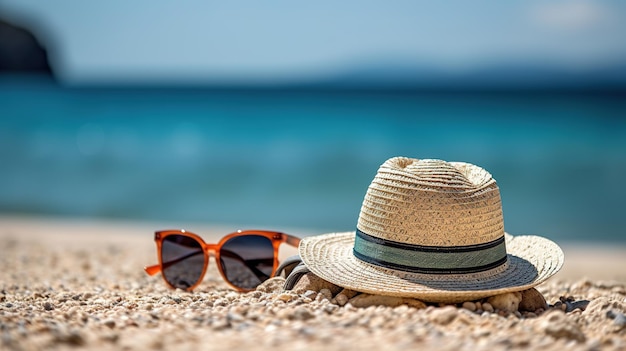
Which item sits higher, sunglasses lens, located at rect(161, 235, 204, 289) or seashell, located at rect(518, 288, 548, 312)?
sunglasses lens, located at rect(161, 235, 204, 289)

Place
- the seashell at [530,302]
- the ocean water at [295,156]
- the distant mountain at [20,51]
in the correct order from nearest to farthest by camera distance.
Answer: the seashell at [530,302] → the ocean water at [295,156] → the distant mountain at [20,51]

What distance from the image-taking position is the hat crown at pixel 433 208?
3557 millimetres

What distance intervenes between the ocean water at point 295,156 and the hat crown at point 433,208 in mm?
8225

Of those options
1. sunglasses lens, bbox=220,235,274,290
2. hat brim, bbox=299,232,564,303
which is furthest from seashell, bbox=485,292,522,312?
sunglasses lens, bbox=220,235,274,290

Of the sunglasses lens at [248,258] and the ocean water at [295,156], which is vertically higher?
the ocean water at [295,156]

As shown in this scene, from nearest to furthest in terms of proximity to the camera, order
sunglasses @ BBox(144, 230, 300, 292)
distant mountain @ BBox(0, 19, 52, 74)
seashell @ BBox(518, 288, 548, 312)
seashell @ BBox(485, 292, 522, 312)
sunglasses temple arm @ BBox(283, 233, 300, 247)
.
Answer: seashell @ BBox(485, 292, 522, 312) → seashell @ BBox(518, 288, 548, 312) → sunglasses temple arm @ BBox(283, 233, 300, 247) → sunglasses @ BBox(144, 230, 300, 292) → distant mountain @ BBox(0, 19, 52, 74)

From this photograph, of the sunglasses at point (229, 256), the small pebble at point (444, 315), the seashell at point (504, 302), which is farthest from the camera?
the sunglasses at point (229, 256)

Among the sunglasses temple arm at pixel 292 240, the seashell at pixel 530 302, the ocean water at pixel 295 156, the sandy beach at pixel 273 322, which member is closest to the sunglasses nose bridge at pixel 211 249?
the sandy beach at pixel 273 322

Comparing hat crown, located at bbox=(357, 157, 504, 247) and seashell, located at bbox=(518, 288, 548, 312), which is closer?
hat crown, located at bbox=(357, 157, 504, 247)

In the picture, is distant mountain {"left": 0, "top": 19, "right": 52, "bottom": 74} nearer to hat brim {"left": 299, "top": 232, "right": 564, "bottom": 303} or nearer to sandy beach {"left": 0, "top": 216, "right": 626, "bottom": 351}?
sandy beach {"left": 0, "top": 216, "right": 626, "bottom": 351}

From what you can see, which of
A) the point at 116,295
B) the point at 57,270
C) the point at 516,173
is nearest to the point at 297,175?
the point at 516,173

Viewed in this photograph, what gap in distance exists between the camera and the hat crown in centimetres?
356

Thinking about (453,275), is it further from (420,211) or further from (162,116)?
(162,116)

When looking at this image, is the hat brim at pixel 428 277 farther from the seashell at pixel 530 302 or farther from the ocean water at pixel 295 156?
the ocean water at pixel 295 156
